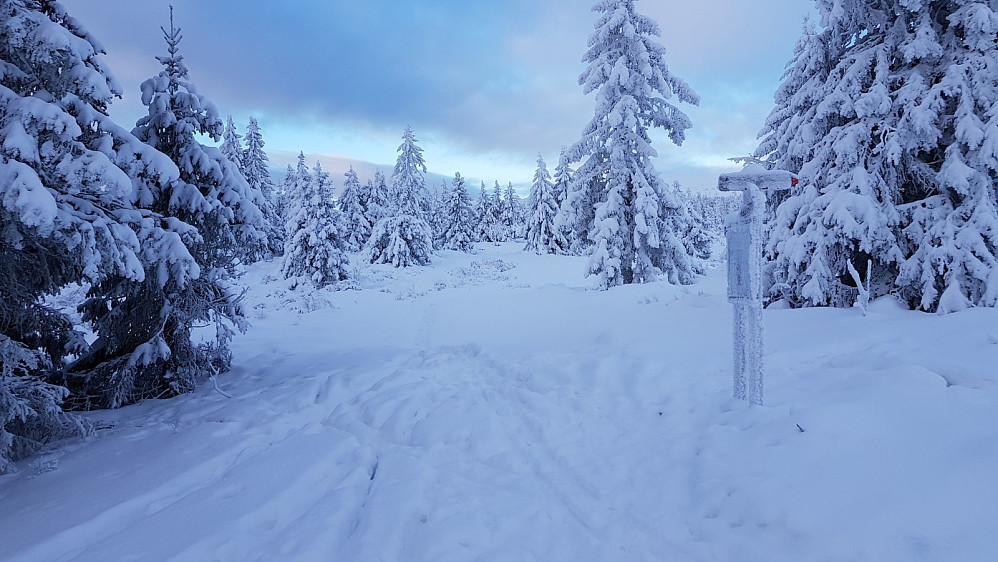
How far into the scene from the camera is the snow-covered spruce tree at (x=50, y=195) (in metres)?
3.83

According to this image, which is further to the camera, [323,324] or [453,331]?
[323,324]

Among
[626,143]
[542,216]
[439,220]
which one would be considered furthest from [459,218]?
[626,143]

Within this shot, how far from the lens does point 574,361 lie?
712 cm

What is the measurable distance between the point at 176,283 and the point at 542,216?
3903 cm

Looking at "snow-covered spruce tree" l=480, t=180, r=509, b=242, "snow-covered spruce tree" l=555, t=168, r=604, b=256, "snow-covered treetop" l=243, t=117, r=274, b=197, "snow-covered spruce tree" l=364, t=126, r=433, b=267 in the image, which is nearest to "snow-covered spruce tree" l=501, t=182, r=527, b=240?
"snow-covered spruce tree" l=480, t=180, r=509, b=242

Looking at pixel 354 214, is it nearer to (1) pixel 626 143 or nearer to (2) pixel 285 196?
(2) pixel 285 196

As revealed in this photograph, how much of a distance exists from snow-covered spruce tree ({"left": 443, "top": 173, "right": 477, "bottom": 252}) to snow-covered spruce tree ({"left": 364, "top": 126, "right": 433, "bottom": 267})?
10990 mm

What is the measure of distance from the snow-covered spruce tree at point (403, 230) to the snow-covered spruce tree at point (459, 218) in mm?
10990

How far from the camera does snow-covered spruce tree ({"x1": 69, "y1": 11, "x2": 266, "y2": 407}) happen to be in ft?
19.9

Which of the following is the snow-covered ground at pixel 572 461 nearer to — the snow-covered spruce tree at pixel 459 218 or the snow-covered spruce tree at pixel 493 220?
the snow-covered spruce tree at pixel 459 218

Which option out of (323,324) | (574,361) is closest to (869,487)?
(574,361)

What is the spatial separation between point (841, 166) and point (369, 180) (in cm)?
3821

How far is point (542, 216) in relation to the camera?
4366cm

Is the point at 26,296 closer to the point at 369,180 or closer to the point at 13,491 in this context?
the point at 13,491
